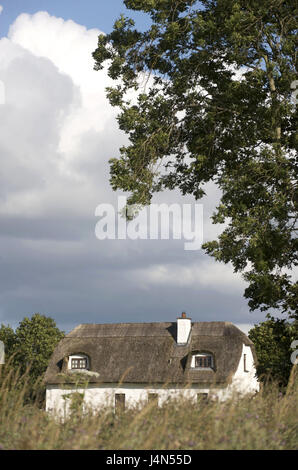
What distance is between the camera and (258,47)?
752 inches

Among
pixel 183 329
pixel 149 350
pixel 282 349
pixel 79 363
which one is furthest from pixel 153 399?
pixel 79 363

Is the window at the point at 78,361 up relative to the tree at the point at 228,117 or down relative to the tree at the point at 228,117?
down

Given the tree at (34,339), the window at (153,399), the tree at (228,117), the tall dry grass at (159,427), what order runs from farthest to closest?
the tree at (34,339) → the tree at (228,117) → the window at (153,399) → the tall dry grass at (159,427)

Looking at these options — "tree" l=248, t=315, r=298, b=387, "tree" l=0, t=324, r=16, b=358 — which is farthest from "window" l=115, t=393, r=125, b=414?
"tree" l=0, t=324, r=16, b=358

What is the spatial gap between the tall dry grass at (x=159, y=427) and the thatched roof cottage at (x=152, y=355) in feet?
111

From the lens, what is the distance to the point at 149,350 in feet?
151

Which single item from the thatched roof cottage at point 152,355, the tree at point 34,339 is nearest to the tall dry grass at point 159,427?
the thatched roof cottage at point 152,355

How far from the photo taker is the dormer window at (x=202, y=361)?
146 feet

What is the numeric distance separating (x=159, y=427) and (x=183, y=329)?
39.8 m

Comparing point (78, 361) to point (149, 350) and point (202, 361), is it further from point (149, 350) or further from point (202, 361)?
point (202, 361)

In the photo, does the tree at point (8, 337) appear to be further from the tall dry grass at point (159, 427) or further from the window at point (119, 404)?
the tall dry grass at point (159, 427)

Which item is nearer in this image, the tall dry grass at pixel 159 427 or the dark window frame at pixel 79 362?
the tall dry grass at pixel 159 427

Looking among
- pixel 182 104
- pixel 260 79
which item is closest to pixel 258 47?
pixel 260 79
